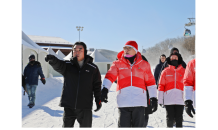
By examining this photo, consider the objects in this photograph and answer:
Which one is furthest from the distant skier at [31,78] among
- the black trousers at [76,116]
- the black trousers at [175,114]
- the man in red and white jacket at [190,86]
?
the man in red and white jacket at [190,86]

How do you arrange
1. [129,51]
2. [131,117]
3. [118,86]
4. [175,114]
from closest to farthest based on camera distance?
1. [131,117]
2. [118,86]
3. [129,51]
4. [175,114]

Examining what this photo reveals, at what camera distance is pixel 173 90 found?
11.9 ft

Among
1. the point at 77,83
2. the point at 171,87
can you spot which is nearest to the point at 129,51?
the point at 77,83

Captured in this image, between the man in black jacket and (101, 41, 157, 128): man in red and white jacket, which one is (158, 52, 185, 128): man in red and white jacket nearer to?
(101, 41, 157, 128): man in red and white jacket

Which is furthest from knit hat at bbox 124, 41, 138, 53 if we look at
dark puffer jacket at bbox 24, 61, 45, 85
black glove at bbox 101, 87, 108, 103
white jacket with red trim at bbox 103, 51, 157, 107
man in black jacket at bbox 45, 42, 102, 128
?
dark puffer jacket at bbox 24, 61, 45, 85

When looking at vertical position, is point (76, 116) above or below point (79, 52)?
→ below

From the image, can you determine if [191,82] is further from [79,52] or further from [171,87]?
[79,52]

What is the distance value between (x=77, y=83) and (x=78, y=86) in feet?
0.16

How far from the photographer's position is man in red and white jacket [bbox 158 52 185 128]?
3521mm

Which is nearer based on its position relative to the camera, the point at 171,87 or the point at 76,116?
the point at 76,116

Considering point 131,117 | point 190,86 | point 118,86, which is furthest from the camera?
point 118,86
